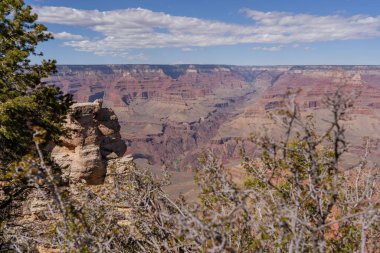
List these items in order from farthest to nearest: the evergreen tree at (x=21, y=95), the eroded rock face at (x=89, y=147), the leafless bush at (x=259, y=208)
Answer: the eroded rock face at (x=89, y=147)
the evergreen tree at (x=21, y=95)
the leafless bush at (x=259, y=208)

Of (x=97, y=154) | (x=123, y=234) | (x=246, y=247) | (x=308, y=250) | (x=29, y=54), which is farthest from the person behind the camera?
(x=97, y=154)

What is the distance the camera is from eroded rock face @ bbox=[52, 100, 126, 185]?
29672 mm

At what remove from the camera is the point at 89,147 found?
101 ft

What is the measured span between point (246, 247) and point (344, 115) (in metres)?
5.61

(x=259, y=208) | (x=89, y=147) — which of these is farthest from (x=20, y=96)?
(x=89, y=147)

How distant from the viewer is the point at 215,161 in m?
9.92

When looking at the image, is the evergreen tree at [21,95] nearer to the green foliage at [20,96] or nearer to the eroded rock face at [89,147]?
the green foliage at [20,96]

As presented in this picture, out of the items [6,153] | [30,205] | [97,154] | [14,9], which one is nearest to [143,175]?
[6,153]

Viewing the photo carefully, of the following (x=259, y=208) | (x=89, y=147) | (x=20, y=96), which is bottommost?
(x=89, y=147)

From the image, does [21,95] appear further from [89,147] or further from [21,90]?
[89,147]

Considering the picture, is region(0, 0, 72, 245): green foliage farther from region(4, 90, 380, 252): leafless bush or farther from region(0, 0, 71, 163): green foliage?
region(4, 90, 380, 252): leafless bush

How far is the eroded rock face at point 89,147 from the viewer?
2967 cm

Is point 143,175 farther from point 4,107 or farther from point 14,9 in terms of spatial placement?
point 14,9

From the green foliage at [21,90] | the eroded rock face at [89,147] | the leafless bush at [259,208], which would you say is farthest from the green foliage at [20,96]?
the eroded rock face at [89,147]
